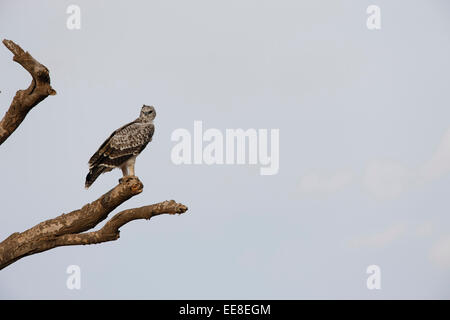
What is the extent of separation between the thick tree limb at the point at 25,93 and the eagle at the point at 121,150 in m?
1.45

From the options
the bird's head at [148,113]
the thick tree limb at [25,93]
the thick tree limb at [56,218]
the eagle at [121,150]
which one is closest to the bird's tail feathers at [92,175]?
the eagle at [121,150]

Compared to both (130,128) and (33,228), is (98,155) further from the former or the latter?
(33,228)

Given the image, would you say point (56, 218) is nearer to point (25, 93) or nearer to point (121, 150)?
point (121, 150)

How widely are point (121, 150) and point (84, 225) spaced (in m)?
1.56

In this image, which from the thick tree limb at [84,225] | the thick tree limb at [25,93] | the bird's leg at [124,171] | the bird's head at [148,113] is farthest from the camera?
the bird's head at [148,113]

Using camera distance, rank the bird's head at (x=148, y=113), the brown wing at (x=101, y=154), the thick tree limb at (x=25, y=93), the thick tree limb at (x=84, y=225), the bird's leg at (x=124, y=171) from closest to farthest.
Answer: the thick tree limb at (x=84, y=225) < the thick tree limb at (x=25, y=93) < the brown wing at (x=101, y=154) < the bird's leg at (x=124, y=171) < the bird's head at (x=148, y=113)

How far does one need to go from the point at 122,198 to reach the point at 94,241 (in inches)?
43.4

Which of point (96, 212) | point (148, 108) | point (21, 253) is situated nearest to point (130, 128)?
point (148, 108)

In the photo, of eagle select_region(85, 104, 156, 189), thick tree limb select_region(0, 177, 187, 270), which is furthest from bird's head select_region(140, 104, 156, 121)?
thick tree limb select_region(0, 177, 187, 270)

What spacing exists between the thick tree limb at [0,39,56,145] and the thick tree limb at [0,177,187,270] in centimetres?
200

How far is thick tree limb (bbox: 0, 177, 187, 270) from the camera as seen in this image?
979 cm

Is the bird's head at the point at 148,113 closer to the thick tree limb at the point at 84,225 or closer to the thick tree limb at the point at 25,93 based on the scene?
the thick tree limb at the point at 84,225

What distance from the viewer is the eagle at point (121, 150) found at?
1098cm

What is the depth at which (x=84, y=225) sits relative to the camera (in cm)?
1055
